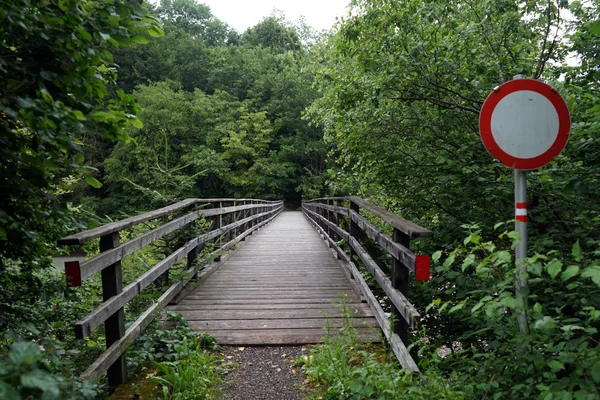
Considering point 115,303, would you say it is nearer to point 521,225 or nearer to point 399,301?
point 399,301

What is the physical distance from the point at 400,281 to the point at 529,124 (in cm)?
126

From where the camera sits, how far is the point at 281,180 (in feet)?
130

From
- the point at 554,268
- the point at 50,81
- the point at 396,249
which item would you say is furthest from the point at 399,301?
the point at 50,81

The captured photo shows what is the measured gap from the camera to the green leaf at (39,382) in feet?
2.98

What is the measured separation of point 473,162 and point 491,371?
2.51 meters

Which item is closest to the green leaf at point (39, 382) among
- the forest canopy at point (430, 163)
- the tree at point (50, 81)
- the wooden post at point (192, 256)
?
the forest canopy at point (430, 163)

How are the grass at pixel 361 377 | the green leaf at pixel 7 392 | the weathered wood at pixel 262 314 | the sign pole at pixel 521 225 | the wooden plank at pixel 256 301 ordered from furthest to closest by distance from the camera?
the wooden plank at pixel 256 301 < the weathered wood at pixel 262 314 < the grass at pixel 361 377 < the sign pole at pixel 521 225 < the green leaf at pixel 7 392

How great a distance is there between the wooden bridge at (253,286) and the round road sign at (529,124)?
65 cm

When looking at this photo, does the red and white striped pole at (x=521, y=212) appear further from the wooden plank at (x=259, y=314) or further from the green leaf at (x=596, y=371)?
the wooden plank at (x=259, y=314)

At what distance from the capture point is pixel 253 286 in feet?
16.8

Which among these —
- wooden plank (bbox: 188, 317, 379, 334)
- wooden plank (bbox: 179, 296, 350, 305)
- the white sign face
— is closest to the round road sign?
the white sign face

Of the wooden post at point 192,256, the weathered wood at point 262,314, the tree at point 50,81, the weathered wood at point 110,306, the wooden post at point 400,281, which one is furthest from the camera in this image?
the wooden post at point 192,256

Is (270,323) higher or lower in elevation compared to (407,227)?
lower

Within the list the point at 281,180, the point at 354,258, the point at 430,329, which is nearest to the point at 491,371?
the point at 430,329
